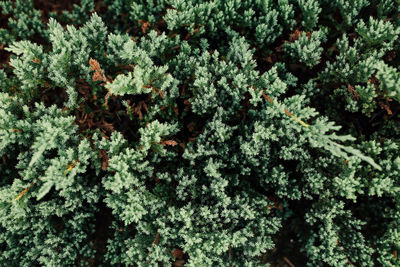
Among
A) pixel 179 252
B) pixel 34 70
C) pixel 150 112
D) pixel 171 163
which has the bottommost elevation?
pixel 179 252

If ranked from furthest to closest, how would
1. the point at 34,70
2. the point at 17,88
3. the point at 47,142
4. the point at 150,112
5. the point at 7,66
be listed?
the point at 7,66
the point at 17,88
the point at 150,112
the point at 34,70
the point at 47,142

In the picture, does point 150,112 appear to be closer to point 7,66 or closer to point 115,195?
point 115,195

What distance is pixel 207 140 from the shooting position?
3029 mm

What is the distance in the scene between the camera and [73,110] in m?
3.14

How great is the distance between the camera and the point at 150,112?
3.01 m

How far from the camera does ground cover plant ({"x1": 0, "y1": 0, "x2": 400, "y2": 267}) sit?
8.93 ft

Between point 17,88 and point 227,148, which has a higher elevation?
point 17,88

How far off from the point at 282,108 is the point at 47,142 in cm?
193

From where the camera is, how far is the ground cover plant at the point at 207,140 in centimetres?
272

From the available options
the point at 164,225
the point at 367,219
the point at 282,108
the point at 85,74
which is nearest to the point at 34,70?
the point at 85,74

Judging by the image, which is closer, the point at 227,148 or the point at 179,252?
the point at 227,148

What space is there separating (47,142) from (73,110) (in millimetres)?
782

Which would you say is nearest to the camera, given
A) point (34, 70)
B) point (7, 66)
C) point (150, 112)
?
point (34, 70)

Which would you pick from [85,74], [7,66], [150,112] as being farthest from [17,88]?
[150,112]
